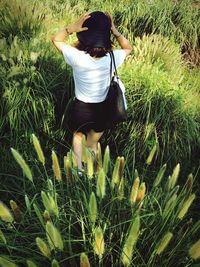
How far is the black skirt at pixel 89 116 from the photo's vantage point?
3.50m

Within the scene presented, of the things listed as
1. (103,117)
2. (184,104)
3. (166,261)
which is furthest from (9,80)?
(166,261)

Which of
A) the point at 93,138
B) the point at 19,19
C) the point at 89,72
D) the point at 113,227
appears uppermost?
the point at 19,19

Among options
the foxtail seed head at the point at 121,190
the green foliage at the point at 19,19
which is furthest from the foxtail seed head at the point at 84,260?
the green foliage at the point at 19,19

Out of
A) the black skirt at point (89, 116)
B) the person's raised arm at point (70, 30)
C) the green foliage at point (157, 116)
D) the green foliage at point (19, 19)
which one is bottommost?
the green foliage at point (157, 116)

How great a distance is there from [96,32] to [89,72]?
318 mm

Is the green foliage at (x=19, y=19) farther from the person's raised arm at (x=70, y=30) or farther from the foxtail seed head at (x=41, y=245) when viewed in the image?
the foxtail seed head at (x=41, y=245)

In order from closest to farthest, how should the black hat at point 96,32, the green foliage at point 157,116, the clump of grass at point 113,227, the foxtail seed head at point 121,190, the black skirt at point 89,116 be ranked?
the clump of grass at point 113,227 < the foxtail seed head at point 121,190 < the black hat at point 96,32 < the black skirt at point 89,116 < the green foliage at point 157,116

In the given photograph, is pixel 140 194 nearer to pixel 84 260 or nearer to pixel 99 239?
pixel 99 239

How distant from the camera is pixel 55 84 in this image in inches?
162

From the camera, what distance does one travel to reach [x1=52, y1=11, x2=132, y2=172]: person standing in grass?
317cm

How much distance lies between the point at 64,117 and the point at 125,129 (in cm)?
64

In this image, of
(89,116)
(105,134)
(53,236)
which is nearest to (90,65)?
(89,116)

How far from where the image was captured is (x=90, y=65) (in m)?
3.20

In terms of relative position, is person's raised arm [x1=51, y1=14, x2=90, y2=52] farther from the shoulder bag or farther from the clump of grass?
the clump of grass
